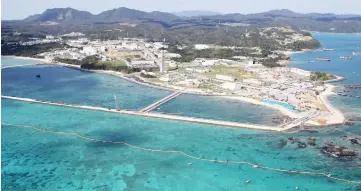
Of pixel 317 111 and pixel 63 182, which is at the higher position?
pixel 317 111

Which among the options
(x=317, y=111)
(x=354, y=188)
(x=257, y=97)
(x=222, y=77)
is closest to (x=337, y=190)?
(x=354, y=188)

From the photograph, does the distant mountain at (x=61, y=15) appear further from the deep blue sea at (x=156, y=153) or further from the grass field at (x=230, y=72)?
the deep blue sea at (x=156, y=153)

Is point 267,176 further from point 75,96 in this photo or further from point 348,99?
point 75,96

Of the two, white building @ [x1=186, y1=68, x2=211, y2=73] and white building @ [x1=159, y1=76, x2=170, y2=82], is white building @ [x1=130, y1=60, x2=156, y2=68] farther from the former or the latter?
white building @ [x1=159, y1=76, x2=170, y2=82]

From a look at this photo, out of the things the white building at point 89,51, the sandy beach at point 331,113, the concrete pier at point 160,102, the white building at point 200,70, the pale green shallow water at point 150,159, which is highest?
the white building at point 89,51

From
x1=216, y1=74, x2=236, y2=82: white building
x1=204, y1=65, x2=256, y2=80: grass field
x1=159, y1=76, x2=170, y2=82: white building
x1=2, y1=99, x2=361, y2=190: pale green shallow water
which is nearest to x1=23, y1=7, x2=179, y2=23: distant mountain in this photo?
x1=204, y1=65, x2=256, y2=80: grass field

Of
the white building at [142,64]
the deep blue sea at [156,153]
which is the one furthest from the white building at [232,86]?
the white building at [142,64]
